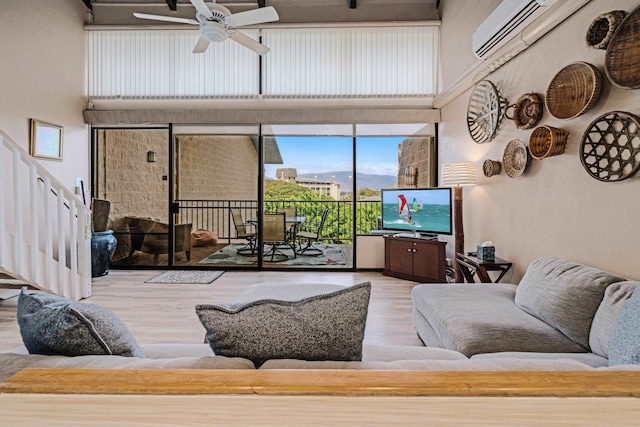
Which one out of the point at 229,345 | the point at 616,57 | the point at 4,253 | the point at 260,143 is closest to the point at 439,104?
the point at 260,143

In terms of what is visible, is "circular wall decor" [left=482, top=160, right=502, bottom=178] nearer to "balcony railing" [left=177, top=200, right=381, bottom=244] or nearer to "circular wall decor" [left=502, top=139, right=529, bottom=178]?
"circular wall decor" [left=502, top=139, right=529, bottom=178]

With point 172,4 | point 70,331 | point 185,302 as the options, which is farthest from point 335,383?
point 172,4

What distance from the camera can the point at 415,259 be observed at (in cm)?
483

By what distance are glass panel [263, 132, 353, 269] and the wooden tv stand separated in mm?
852

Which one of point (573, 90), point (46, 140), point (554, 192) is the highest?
point (46, 140)

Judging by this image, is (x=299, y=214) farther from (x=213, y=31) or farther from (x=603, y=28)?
(x=603, y=28)

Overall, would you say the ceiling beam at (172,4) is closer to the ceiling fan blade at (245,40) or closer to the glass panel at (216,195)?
the glass panel at (216,195)

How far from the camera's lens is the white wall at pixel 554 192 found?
84.2 inches

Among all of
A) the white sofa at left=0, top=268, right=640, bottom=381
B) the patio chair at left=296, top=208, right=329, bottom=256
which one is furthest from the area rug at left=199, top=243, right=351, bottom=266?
the white sofa at left=0, top=268, right=640, bottom=381

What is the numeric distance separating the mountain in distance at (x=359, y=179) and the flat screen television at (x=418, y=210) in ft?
1.98

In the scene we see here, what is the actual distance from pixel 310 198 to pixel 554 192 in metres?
4.08

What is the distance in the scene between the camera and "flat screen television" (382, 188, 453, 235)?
15.0ft

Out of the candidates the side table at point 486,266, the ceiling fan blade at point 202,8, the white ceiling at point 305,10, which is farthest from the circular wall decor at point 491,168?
the white ceiling at point 305,10

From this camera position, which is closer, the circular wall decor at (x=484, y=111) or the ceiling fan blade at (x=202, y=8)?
the ceiling fan blade at (x=202, y=8)
